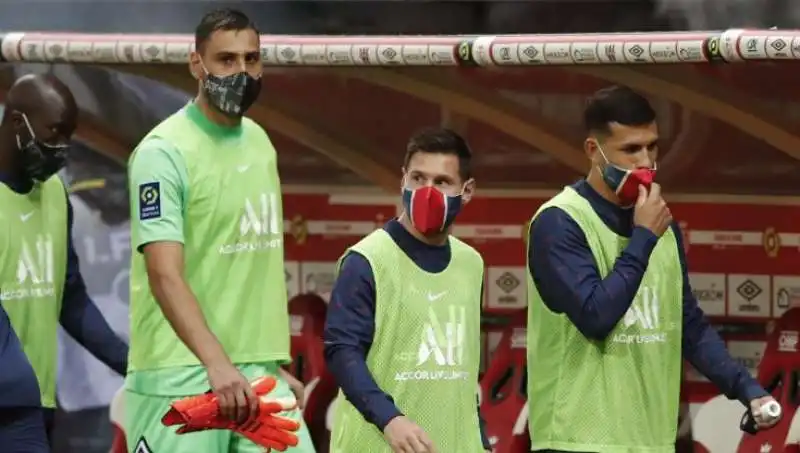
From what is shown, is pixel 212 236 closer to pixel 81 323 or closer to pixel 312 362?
pixel 81 323

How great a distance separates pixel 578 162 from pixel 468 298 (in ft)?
6.94

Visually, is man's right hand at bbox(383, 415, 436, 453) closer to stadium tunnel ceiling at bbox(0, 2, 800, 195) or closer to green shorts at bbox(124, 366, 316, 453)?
green shorts at bbox(124, 366, 316, 453)

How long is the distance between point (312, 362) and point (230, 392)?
9.87ft

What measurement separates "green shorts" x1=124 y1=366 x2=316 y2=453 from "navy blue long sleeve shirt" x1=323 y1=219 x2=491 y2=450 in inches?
10.1

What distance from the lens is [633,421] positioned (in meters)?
6.28

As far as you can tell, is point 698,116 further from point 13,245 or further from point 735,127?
point 13,245

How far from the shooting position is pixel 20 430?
6.89m

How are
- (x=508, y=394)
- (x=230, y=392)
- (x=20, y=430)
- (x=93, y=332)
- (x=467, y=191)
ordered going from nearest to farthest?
(x=230, y=392), (x=467, y=191), (x=20, y=430), (x=93, y=332), (x=508, y=394)

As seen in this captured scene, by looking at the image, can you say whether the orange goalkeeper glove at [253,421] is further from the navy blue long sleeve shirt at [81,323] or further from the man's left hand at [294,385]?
the navy blue long sleeve shirt at [81,323]

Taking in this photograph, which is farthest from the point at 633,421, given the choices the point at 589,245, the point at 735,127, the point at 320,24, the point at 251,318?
the point at 320,24

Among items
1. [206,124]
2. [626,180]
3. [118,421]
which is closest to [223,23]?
[206,124]

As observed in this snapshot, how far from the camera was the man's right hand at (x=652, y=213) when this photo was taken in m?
6.16

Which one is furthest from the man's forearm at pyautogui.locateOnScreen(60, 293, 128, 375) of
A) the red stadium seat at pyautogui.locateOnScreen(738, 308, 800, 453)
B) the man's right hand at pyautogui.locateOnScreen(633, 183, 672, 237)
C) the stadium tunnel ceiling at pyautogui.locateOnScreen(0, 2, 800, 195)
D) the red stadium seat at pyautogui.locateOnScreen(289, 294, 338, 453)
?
the red stadium seat at pyautogui.locateOnScreen(738, 308, 800, 453)

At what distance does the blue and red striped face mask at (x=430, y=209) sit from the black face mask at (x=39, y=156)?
172 centimetres
